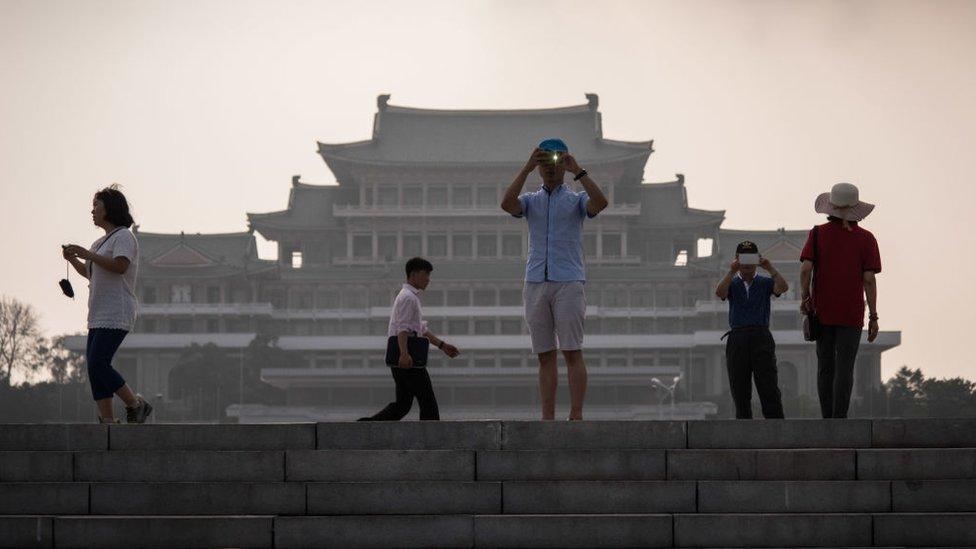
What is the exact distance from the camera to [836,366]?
9680 mm

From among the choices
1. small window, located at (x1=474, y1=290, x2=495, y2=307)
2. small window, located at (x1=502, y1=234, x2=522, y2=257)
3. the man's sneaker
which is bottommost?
the man's sneaker

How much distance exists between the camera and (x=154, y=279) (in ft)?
183

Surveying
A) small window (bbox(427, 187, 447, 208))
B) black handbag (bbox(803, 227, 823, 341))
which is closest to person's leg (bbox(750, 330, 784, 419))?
black handbag (bbox(803, 227, 823, 341))

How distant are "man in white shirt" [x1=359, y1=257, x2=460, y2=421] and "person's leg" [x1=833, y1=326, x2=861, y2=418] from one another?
232 centimetres

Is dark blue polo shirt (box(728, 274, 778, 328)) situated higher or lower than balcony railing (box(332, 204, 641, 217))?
lower

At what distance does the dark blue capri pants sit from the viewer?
929cm

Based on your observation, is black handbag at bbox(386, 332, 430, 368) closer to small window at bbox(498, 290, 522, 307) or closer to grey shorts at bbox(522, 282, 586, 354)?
grey shorts at bbox(522, 282, 586, 354)

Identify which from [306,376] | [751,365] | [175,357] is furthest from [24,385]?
[751,365]

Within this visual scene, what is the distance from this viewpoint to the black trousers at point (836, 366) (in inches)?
378

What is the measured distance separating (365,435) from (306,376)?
42.3 m

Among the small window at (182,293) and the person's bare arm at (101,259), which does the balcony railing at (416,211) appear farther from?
the person's bare arm at (101,259)

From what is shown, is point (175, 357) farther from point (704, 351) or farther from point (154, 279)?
point (704, 351)

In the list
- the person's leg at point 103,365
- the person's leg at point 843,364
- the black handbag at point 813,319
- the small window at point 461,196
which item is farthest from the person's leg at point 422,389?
the small window at point 461,196

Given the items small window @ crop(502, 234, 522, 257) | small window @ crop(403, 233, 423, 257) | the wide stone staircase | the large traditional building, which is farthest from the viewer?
small window @ crop(403, 233, 423, 257)
